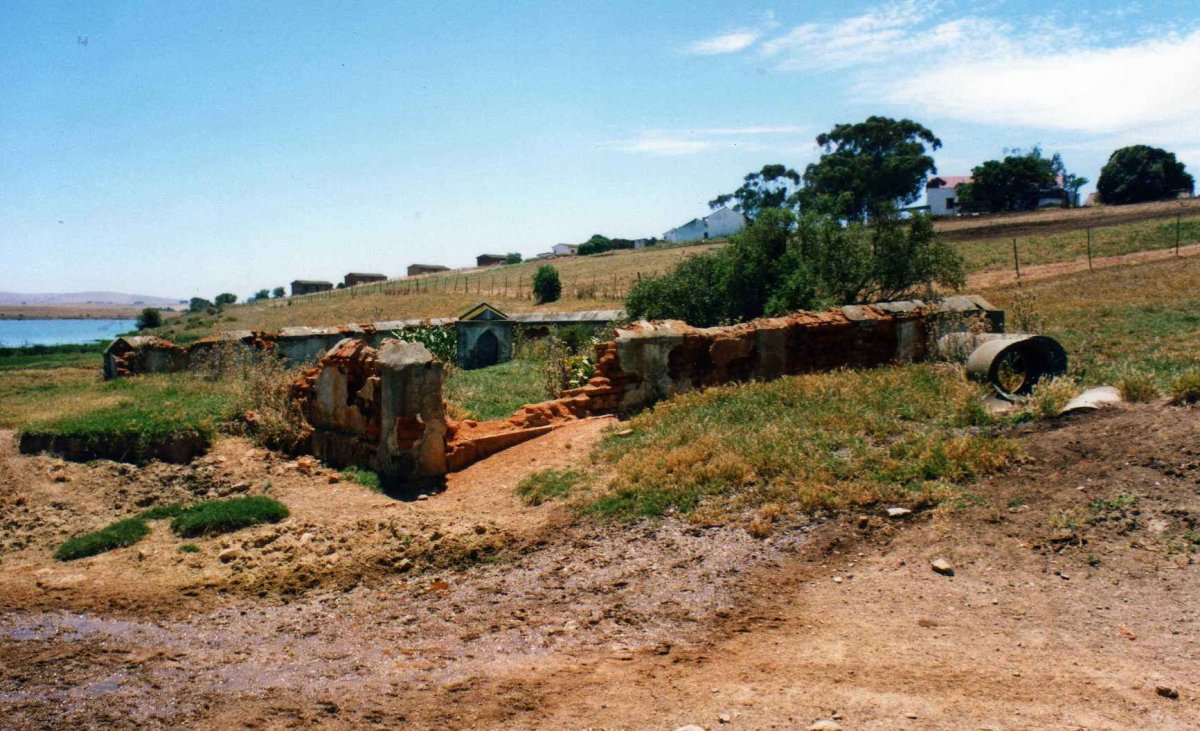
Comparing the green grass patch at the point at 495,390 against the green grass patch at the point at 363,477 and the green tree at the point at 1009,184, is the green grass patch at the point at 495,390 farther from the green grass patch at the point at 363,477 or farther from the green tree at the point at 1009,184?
the green tree at the point at 1009,184

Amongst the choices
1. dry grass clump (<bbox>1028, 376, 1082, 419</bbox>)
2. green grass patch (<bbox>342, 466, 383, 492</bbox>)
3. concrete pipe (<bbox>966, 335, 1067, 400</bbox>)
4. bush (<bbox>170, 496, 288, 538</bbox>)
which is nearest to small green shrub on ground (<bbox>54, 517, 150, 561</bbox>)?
bush (<bbox>170, 496, 288, 538</bbox>)

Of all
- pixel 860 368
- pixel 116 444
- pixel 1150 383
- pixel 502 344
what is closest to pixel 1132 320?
pixel 860 368

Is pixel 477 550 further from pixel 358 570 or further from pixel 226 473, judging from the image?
pixel 226 473

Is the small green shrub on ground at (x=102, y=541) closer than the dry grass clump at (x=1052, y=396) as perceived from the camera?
Yes

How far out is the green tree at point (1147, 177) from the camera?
182 feet

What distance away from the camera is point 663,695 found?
14.3 ft

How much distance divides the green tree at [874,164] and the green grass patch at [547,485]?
Answer: 47.5 meters

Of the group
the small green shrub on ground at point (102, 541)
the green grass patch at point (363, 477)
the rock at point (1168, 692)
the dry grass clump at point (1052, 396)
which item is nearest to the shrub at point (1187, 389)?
the dry grass clump at point (1052, 396)

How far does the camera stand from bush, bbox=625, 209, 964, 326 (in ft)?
56.5

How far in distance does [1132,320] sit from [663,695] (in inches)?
562

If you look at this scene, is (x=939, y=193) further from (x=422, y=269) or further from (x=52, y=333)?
(x=52, y=333)

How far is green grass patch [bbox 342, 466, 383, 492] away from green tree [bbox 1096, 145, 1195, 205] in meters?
60.7

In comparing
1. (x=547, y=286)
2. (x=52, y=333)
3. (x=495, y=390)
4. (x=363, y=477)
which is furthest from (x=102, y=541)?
(x=52, y=333)

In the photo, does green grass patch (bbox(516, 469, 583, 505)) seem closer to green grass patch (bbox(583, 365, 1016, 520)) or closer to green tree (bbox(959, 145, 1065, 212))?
green grass patch (bbox(583, 365, 1016, 520))
